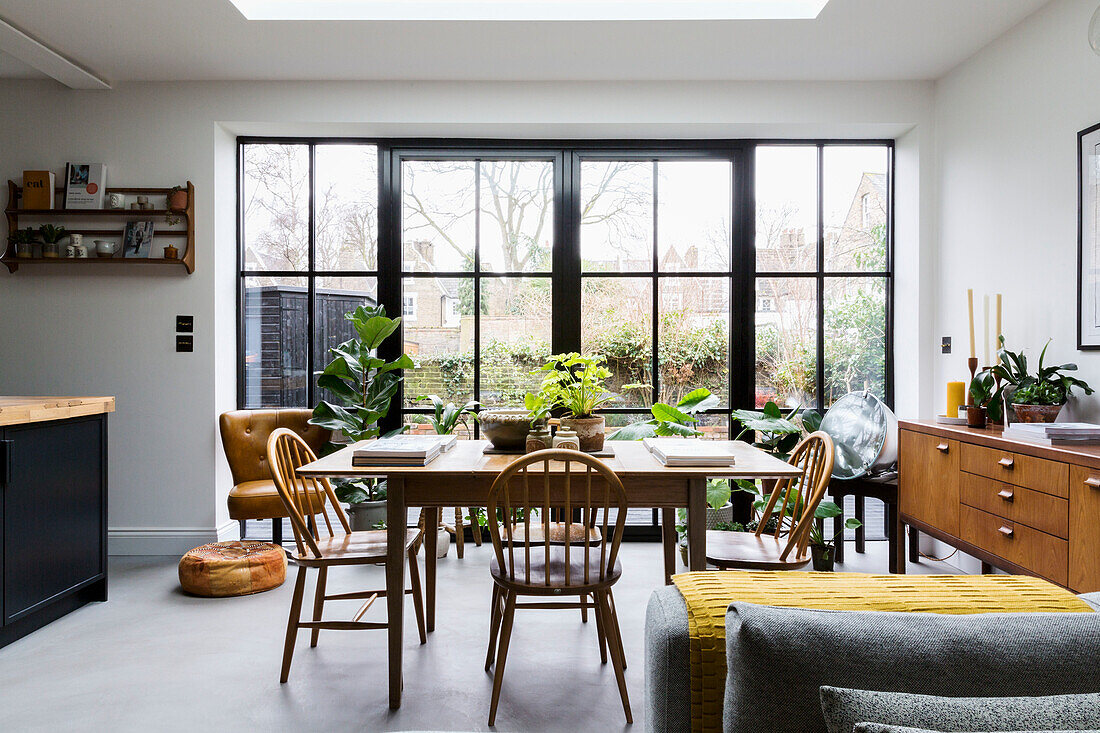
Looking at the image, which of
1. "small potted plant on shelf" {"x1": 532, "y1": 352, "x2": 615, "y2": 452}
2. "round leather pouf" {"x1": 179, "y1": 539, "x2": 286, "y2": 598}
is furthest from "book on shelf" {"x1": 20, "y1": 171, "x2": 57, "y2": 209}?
"small potted plant on shelf" {"x1": 532, "y1": 352, "x2": 615, "y2": 452}

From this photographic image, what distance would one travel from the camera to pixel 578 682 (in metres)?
2.53

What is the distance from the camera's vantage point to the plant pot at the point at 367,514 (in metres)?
3.94

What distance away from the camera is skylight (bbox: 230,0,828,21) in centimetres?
335

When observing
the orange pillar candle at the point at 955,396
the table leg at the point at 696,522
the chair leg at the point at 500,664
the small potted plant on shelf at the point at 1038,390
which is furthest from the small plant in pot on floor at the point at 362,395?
the small potted plant on shelf at the point at 1038,390

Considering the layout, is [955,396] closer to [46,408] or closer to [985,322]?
[985,322]

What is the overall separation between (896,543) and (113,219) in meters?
4.59

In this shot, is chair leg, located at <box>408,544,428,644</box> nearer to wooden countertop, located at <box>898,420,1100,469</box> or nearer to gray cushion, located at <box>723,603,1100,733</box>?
gray cushion, located at <box>723,603,1100,733</box>

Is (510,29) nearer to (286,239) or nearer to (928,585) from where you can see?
(286,239)

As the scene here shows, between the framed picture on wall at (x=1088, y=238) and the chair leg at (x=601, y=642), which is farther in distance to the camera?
the framed picture on wall at (x=1088, y=238)

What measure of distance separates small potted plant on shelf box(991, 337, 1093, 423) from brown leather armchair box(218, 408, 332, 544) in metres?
3.47

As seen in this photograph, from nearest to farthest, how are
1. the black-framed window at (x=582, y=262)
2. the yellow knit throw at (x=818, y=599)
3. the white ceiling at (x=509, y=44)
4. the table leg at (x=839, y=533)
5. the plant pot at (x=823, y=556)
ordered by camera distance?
the yellow knit throw at (x=818, y=599) → the white ceiling at (x=509, y=44) → the plant pot at (x=823, y=556) → the table leg at (x=839, y=533) → the black-framed window at (x=582, y=262)

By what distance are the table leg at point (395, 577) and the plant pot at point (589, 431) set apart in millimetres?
660

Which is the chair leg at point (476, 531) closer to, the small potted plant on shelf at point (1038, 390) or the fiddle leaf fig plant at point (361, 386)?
the fiddle leaf fig plant at point (361, 386)

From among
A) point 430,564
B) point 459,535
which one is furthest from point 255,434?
point 430,564
